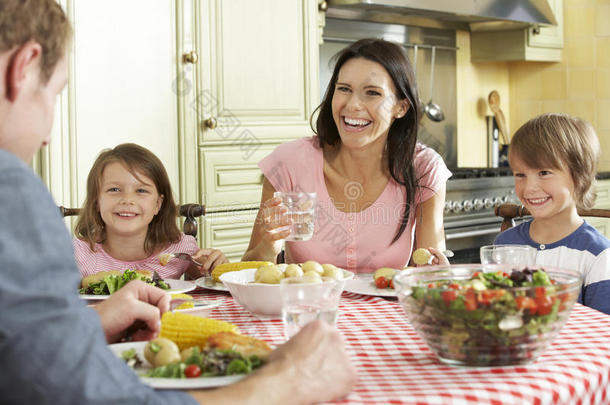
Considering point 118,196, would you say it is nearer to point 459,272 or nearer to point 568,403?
point 459,272

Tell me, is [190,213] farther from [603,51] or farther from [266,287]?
[603,51]

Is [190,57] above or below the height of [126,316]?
above

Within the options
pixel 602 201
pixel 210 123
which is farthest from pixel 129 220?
pixel 602 201

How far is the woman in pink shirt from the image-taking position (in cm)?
216

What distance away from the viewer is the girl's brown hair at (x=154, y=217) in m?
2.18

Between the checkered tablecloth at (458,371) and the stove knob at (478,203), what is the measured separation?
2.23 m

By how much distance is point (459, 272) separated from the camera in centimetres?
123

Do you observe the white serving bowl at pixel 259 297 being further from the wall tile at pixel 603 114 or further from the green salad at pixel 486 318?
the wall tile at pixel 603 114

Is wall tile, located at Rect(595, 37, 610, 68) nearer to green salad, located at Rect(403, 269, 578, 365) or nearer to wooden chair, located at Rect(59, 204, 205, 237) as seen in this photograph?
wooden chair, located at Rect(59, 204, 205, 237)

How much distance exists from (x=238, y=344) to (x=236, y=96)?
7.35 ft

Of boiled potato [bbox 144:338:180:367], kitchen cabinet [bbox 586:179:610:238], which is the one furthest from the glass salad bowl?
kitchen cabinet [bbox 586:179:610:238]

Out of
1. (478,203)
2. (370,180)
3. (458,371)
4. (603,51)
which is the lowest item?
(458,371)

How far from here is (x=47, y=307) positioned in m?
0.70

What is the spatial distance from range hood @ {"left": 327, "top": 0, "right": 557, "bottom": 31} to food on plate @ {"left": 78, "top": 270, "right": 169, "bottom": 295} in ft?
7.25
